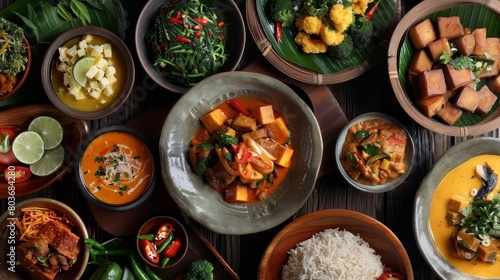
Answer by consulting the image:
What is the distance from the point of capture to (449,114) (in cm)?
430

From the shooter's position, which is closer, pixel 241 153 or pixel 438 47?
pixel 241 153

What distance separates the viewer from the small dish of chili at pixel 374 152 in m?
4.20

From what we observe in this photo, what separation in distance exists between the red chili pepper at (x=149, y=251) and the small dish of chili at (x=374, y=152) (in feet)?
4.61

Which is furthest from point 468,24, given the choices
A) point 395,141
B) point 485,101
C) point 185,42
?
point 185,42

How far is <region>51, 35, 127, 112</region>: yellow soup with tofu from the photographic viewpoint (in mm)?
4160

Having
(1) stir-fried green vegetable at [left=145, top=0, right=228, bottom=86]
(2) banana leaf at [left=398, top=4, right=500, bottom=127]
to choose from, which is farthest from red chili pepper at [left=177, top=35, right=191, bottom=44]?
(2) banana leaf at [left=398, top=4, right=500, bottom=127]

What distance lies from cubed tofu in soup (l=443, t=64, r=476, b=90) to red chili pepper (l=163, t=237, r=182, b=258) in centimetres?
218

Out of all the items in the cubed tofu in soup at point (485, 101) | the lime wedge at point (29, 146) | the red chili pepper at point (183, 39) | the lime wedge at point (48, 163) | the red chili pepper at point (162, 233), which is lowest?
the red chili pepper at point (162, 233)

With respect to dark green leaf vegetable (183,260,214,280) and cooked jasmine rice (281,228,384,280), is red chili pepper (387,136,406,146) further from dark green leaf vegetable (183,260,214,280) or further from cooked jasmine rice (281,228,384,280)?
dark green leaf vegetable (183,260,214,280)

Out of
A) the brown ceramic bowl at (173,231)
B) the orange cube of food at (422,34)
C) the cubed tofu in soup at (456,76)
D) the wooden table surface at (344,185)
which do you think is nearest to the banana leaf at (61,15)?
the wooden table surface at (344,185)

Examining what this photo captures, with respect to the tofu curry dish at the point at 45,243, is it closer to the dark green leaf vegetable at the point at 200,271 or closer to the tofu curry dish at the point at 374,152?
the dark green leaf vegetable at the point at 200,271

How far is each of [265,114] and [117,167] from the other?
1.09m

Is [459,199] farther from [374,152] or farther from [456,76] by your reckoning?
[456,76]

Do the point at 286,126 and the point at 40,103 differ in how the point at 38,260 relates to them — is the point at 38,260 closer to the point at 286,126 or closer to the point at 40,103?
the point at 40,103
